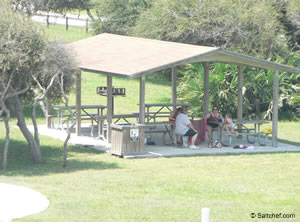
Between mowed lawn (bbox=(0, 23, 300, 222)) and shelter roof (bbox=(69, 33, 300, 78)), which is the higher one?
shelter roof (bbox=(69, 33, 300, 78))

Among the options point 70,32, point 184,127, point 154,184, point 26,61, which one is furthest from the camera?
point 70,32

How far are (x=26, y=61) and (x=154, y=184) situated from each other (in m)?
4.24

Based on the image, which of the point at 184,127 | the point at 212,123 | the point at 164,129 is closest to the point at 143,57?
the point at 184,127

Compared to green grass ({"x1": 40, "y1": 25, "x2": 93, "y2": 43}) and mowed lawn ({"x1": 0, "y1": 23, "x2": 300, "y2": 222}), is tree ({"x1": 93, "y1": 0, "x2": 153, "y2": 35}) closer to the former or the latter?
green grass ({"x1": 40, "y1": 25, "x2": 93, "y2": 43})

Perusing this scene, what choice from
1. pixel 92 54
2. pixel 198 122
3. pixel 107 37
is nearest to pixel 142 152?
pixel 198 122

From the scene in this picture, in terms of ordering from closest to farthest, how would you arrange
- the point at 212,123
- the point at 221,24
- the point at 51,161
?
the point at 51,161
the point at 212,123
the point at 221,24

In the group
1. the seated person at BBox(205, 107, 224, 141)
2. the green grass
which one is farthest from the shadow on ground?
the green grass

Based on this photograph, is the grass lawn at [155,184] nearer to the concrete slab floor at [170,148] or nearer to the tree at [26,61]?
the concrete slab floor at [170,148]

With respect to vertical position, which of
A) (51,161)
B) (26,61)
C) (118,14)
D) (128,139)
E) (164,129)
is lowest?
(51,161)

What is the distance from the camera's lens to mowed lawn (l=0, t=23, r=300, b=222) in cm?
1034

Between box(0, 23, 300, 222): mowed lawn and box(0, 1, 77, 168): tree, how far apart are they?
1575 mm

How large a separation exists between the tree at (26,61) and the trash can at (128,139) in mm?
1927

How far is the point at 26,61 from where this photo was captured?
1530 cm

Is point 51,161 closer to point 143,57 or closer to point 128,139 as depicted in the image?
point 128,139
